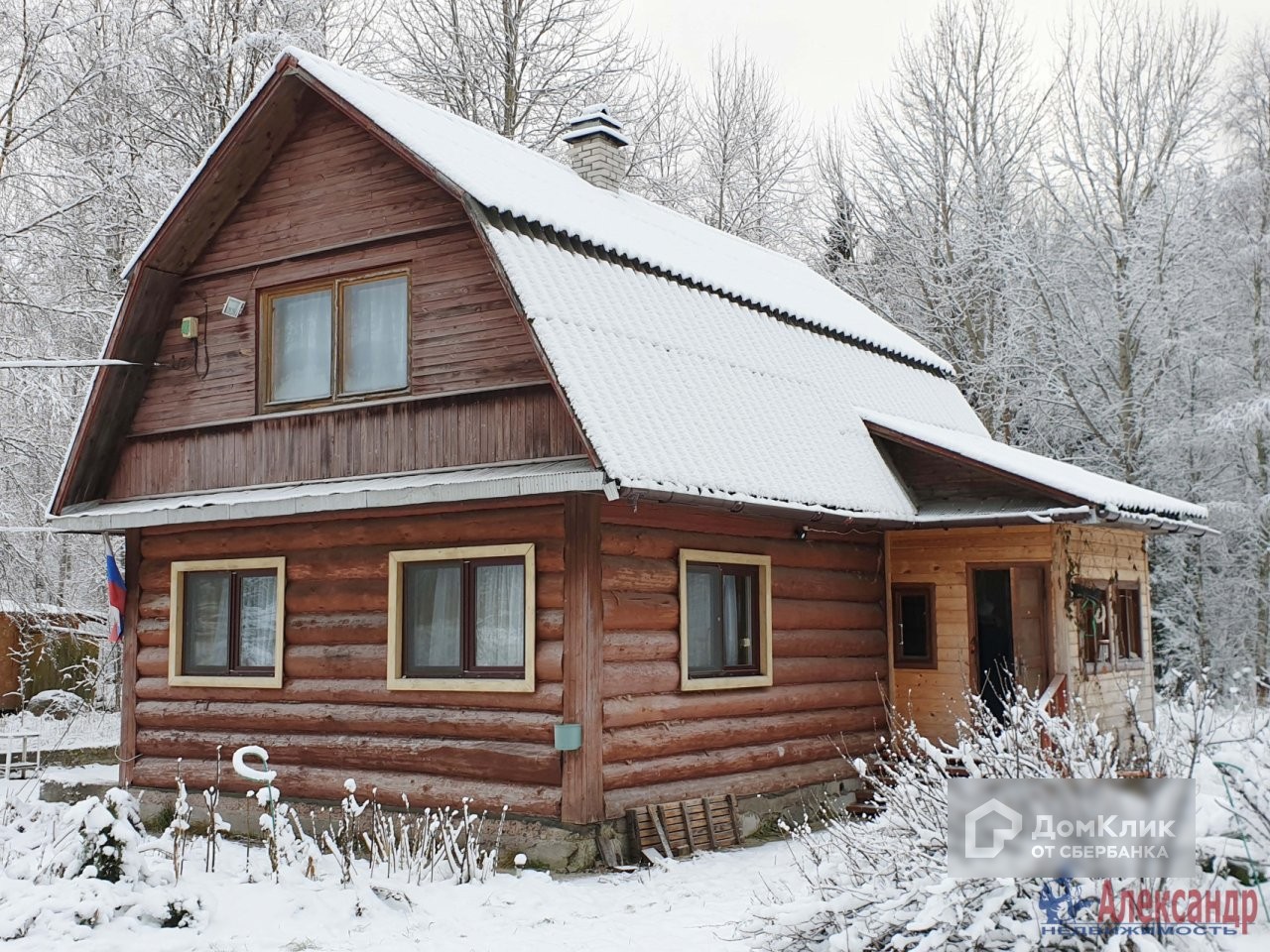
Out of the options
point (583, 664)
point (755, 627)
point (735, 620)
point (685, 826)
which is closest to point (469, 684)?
point (583, 664)

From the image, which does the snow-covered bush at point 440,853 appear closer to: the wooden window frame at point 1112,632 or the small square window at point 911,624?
the small square window at point 911,624

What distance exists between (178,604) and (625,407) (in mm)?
5797

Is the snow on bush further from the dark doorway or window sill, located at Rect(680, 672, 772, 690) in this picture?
the dark doorway

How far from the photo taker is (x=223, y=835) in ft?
40.7

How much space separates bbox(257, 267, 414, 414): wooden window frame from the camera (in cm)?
1173

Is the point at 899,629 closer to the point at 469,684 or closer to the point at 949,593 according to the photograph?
the point at 949,593

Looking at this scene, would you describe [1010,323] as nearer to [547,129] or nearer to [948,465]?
[547,129]

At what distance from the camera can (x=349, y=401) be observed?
1197 cm

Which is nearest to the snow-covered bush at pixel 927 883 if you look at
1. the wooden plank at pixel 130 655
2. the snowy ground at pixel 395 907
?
the snowy ground at pixel 395 907

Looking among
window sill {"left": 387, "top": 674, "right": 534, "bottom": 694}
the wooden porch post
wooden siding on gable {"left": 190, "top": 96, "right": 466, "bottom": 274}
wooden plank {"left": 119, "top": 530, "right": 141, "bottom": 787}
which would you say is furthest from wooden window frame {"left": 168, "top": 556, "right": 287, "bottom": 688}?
the wooden porch post

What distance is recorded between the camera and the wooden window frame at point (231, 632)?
12227mm

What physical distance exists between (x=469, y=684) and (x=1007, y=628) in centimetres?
968

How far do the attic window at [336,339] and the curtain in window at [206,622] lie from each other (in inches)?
78.5

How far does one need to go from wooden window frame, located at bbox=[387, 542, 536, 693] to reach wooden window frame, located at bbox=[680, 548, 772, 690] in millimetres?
1465
